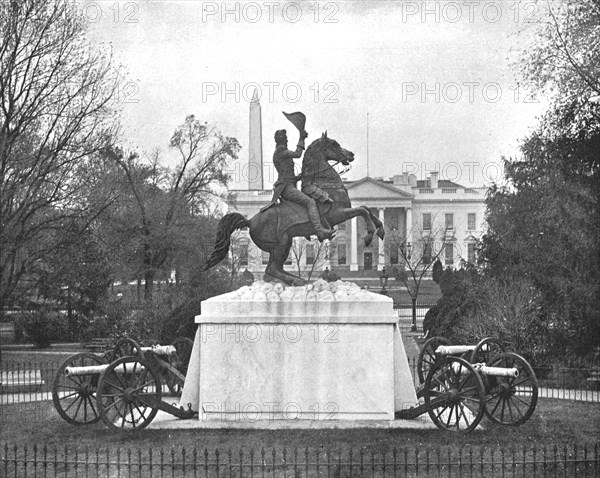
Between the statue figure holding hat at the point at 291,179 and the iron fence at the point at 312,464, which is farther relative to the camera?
the statue figure holding hat at the point at 291,179

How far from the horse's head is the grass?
3.86 meters

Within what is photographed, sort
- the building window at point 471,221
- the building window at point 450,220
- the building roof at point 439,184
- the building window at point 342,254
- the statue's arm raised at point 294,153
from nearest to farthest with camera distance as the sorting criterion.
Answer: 1. the statue's arm raised at point 294,153
2. the building window at point 342,254
3. the building window at point 450,220
4. the building window at point 471,221
5. the building roof at point 439,184

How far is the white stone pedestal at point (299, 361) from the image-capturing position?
1063 cm

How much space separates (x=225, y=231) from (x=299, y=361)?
2.38m

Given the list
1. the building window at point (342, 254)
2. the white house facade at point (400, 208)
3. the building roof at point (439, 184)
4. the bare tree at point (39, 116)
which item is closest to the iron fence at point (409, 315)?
the bare tree at point (39, 116)

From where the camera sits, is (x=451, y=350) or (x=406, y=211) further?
(x=406, y=211)

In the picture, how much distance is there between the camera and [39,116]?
16.5 meters

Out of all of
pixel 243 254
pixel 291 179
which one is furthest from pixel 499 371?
pixel 243 254

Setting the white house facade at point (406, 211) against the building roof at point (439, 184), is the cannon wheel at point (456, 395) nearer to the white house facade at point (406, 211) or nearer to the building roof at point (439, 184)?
the white house facade at point (406, 211)

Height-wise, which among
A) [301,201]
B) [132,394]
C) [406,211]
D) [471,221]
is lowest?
[132,394]

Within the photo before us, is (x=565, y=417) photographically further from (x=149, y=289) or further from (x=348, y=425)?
(x=149, y=289)

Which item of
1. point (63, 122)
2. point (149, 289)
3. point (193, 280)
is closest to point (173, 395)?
point (63, 122)

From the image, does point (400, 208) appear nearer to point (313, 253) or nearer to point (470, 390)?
point (313, 253)

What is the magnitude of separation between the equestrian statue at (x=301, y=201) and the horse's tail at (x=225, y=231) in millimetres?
250
